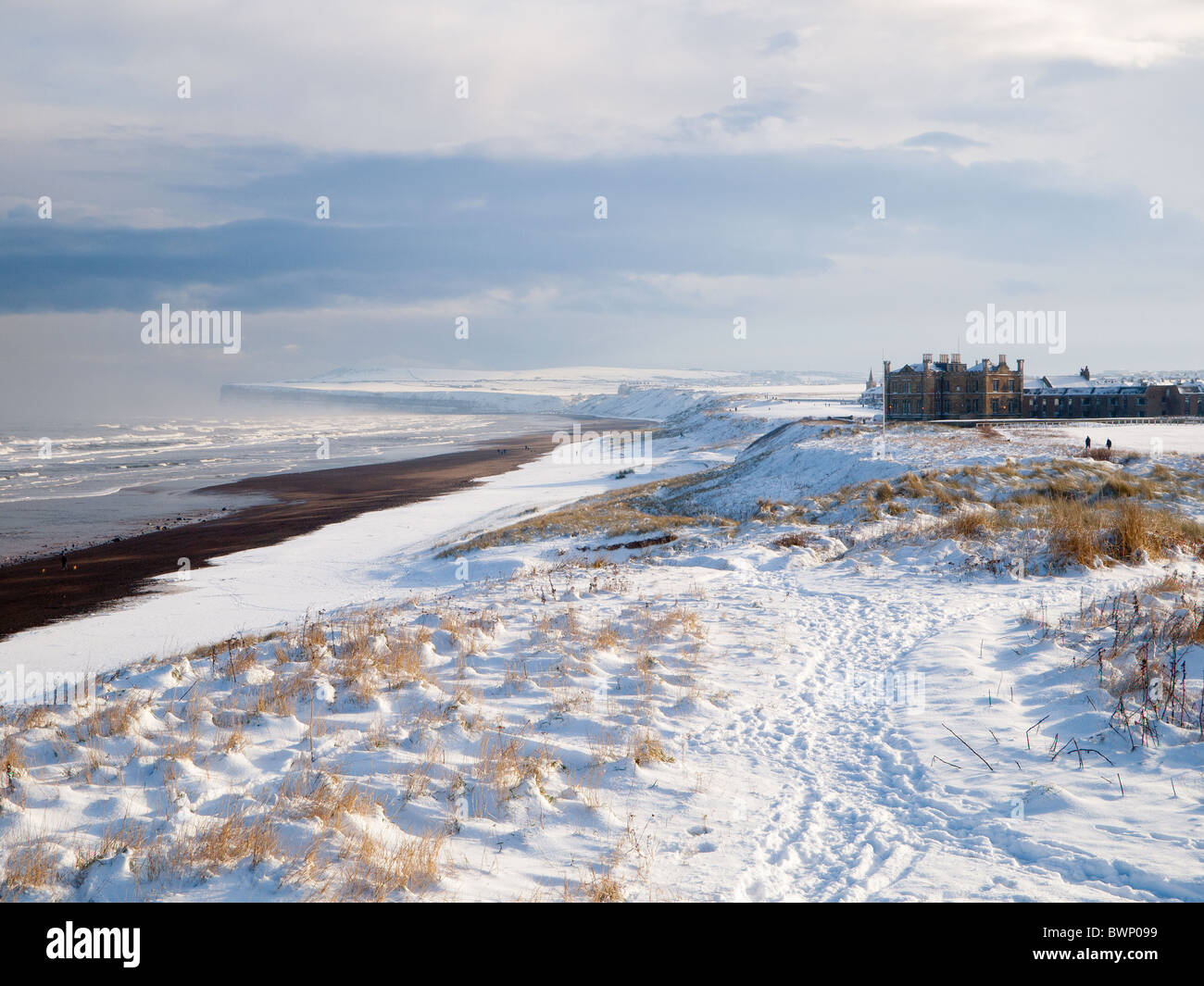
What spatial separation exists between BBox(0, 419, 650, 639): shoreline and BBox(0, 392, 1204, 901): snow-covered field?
7.01 metres

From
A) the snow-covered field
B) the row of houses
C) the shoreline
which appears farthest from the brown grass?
the row of houses

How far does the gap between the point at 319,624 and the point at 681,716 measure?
732cm

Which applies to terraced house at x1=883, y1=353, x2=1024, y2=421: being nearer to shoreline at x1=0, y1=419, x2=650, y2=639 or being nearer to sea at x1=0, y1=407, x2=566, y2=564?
shoreline at x1=0, y1=419, x2=650, y2=639

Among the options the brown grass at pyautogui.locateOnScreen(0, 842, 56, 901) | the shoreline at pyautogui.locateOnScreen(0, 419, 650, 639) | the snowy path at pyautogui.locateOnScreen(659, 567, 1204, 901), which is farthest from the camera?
the shoreline at pyautogui.locateOnScreen(0, 419, 650, 639)

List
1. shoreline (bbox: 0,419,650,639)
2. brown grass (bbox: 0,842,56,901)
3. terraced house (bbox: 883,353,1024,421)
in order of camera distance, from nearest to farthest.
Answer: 1. brown grass (bbox: 0,842,56,901)
2. shoreline (bbox: 0,419,650,639)
3. terraced house (bbox: 883,353,1024,421)

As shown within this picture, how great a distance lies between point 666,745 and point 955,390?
77.7 meters

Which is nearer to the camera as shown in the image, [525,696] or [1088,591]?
[525,696]

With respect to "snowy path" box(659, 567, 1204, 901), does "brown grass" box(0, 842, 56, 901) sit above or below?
above

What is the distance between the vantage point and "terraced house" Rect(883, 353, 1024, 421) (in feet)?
247

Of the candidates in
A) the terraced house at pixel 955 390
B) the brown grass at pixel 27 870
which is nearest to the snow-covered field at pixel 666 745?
the brown grass at pixel 27 870
